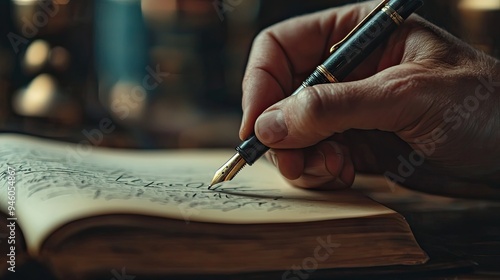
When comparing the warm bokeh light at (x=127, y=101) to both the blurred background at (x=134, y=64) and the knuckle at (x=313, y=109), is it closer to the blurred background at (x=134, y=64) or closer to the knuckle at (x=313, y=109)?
the blurred background at (x=134, y=64)

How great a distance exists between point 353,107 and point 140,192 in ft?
0.52

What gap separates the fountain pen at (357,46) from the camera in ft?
1.47

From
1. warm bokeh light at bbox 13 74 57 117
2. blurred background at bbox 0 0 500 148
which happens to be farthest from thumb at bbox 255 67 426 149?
warm bokeh light at bbox 13 74 57 117

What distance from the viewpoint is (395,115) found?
0.44 metres

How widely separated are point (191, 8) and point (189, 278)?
1.46 ft

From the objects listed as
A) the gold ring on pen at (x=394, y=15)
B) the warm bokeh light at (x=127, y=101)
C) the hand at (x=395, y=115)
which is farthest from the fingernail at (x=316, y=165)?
the warm bokeh light at (x=127, y=101)

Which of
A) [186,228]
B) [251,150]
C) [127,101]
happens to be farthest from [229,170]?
[127,101]

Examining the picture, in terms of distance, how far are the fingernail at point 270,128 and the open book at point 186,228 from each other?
0.14 ft

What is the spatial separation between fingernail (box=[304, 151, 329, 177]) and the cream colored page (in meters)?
0.02

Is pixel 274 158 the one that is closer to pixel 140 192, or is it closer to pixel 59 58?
pixel 140 192

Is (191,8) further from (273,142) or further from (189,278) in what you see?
(189,278)

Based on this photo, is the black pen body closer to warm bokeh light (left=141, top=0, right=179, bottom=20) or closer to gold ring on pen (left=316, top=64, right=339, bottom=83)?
gold ring on pen (left=316, top=64, right=339, bottom=83)

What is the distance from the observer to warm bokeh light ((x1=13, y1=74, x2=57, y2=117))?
2.04 ft

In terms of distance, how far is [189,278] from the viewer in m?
0.33
